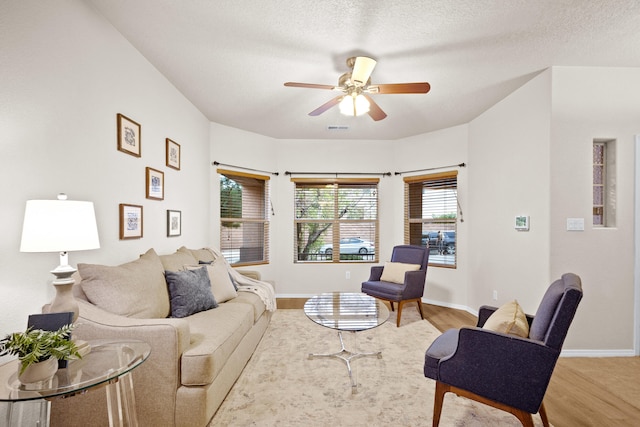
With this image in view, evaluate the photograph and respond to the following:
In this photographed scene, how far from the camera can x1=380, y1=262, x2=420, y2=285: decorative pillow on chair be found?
13.6 ft

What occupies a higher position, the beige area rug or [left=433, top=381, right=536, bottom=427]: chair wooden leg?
[left=433, top=381, right=536, bottom=427]: chair wooden leg

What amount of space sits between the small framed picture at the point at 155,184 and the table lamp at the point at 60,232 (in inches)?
53.8

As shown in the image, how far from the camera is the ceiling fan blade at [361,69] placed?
251 cm

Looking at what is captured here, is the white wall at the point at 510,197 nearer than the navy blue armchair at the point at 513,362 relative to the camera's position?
No

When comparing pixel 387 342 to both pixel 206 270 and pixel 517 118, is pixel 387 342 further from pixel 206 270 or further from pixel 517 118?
pixel 517 118

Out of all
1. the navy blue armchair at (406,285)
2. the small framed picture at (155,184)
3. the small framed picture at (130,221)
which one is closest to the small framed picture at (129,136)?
the small framed picture at (155,184)

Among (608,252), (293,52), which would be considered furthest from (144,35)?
(608,252)

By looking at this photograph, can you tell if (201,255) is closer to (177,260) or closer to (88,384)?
(177,260)

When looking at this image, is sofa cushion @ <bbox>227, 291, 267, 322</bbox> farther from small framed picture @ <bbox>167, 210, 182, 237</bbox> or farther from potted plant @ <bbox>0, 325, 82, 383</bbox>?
potted plant @ <bbox>0, 325, 82, 383</bbox>

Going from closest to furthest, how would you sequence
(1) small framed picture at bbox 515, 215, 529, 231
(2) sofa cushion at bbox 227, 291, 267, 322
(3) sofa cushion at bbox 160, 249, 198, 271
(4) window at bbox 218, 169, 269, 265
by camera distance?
(3) sofa cushion at bbox 160, 249, 198, 271 < (2) sofa cushion at bbox 227, 291, 267, 322 < (1) small framed picture at bbox 515, 215, 529, 231 < (4) window at bbox 218, 169, 269, 265

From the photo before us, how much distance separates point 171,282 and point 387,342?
7.12ft

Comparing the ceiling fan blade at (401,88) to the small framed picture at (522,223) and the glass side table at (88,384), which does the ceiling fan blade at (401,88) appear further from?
the glass side table at (88,384)

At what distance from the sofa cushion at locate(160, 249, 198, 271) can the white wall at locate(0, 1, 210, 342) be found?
242mm

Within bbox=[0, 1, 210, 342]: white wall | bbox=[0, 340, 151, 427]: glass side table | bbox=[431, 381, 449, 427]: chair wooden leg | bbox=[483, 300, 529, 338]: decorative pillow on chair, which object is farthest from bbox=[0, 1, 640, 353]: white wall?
bbox=[431, 381, 449, 427]: chair wooden leg
